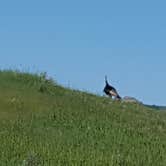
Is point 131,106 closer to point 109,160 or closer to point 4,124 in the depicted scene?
point 4,124

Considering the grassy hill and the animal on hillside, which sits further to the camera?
the animal on hillside

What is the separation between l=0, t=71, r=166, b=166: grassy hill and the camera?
50.6ft

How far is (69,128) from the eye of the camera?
19094 millimetres

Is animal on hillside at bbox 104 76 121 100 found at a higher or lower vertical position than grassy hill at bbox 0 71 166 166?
higher

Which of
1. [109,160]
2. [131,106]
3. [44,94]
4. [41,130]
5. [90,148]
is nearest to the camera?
[109,160]

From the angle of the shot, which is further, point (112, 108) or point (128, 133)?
point (112, 108)

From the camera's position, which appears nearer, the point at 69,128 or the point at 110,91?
the point at 69,128

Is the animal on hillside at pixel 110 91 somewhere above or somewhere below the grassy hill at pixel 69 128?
above

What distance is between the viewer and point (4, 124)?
62.2 feet

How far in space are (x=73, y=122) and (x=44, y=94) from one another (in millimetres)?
3534

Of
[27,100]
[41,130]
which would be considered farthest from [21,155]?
[27,100]

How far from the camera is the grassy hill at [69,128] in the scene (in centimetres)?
1543

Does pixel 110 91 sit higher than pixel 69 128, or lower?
higher

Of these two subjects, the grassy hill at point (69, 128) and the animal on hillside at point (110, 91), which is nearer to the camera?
the grassy hill at point (69, 128)
